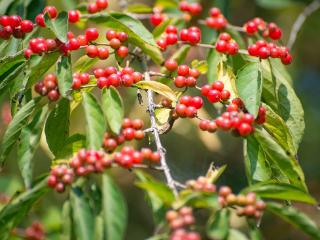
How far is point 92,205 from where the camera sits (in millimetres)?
1357

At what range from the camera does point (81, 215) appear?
129 centimetres

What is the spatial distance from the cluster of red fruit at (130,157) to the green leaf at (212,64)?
27.0 inches

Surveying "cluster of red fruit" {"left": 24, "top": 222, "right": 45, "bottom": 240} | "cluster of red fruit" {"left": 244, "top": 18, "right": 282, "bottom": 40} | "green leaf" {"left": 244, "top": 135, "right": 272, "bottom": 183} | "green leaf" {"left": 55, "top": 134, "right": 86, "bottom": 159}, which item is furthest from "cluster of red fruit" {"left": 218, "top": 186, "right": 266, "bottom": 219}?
"cluster of red fruit" {"left": 24, "top": 222, "right": 45, "bottom": 240}

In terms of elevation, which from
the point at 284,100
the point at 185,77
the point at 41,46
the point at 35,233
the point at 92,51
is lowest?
the point at 35,233

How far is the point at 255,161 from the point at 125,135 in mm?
391

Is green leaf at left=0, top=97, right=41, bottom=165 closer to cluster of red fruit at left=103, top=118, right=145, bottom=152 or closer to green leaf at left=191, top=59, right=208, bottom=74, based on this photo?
cluster of red fruit at left=103, top=118, right=145, bottom=152

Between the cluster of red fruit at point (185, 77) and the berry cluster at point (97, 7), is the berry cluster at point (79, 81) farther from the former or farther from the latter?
the berry cluster at point (97, 7)

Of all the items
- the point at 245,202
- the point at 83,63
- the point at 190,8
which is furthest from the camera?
the point at 190,8

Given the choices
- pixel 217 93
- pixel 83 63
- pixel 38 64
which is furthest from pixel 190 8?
pixel 38 64

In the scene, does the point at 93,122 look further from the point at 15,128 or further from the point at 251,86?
the point at 251,86

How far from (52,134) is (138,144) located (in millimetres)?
1877

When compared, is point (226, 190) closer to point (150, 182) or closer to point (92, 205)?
point (150, 182)

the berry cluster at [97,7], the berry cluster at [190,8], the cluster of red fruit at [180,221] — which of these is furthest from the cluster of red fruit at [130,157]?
the berry cluster at [190,8]

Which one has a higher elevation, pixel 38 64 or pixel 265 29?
pixel 38 64
